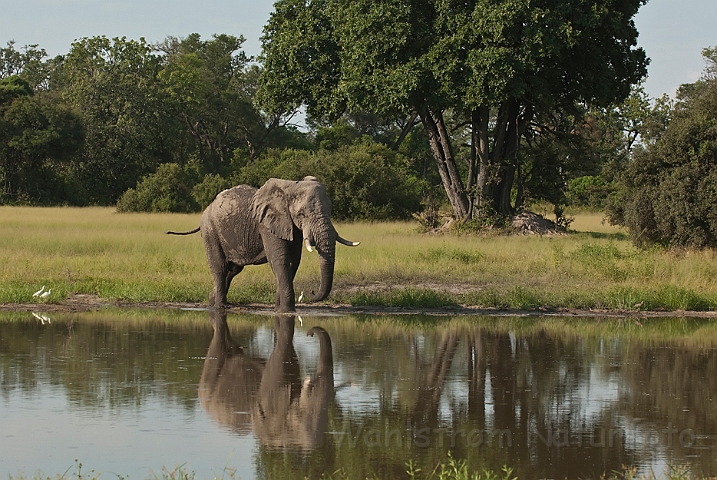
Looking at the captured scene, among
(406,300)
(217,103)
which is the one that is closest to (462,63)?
(406,300)

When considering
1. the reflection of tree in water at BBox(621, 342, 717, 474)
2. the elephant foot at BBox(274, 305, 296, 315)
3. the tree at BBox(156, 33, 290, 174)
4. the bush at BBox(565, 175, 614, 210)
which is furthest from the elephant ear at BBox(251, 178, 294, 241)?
the tree at BBox(156, 33, 290, 174)

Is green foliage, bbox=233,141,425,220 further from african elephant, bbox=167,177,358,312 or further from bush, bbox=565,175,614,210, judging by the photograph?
african elephant, bbox=167,177,358,312

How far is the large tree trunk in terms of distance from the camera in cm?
3338

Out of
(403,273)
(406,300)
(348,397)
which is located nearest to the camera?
(348,397)

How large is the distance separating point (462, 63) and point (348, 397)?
20.7 metres

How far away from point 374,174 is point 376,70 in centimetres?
881

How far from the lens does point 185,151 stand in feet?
228

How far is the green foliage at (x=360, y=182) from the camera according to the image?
3831cm

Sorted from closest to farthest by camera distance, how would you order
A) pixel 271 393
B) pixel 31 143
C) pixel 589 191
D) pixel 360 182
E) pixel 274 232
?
pixel 271 393 → pixel 274 232 → pixel 360 182 → pixel 589 191 → pixel 31 143

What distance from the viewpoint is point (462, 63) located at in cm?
2933

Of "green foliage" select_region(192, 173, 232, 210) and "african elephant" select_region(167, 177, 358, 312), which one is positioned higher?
"green foliage" select_region(192, 173, 232, 210)

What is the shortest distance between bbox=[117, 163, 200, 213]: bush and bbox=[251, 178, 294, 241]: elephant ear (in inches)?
1173

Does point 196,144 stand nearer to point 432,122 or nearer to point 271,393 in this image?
point 432,122

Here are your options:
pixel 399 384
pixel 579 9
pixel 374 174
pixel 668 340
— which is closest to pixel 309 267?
pixel 668 340
